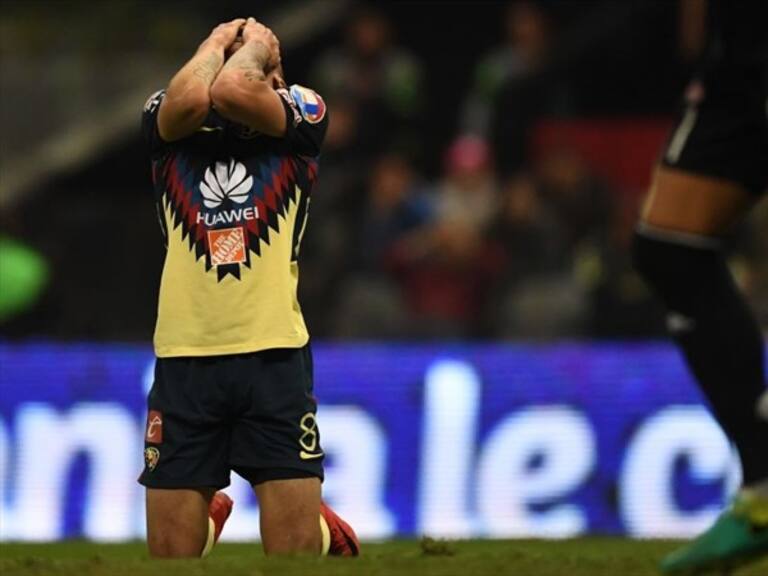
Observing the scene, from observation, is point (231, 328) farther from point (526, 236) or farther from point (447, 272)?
point (526, 236)

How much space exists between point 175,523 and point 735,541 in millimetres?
2113

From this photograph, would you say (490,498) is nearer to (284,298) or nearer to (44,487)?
(44,487)

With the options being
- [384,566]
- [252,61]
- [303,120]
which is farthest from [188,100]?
[384,566]

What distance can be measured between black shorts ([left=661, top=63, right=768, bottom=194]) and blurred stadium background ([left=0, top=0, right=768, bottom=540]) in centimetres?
614

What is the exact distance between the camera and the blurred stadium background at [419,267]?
10.6 m

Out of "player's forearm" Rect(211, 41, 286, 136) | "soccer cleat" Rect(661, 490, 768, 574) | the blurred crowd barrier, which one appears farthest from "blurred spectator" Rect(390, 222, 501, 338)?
"soccer cleat" Rect(661, 490, 768, 574)

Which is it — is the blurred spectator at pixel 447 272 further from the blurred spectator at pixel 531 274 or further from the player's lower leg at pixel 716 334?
the player's lower leg at pixel 716 334

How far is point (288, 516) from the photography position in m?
5.95

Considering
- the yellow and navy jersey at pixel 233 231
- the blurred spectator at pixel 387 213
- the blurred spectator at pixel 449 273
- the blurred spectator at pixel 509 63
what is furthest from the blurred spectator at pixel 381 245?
the yellow and navy jersey at pixel 233 231

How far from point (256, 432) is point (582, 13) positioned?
30.9 feet

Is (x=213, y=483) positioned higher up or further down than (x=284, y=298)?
further down

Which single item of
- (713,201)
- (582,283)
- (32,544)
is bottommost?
(32,544)

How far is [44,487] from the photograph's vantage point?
34.8 ft

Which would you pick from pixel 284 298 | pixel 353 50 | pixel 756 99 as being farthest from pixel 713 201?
pixel 353 50
